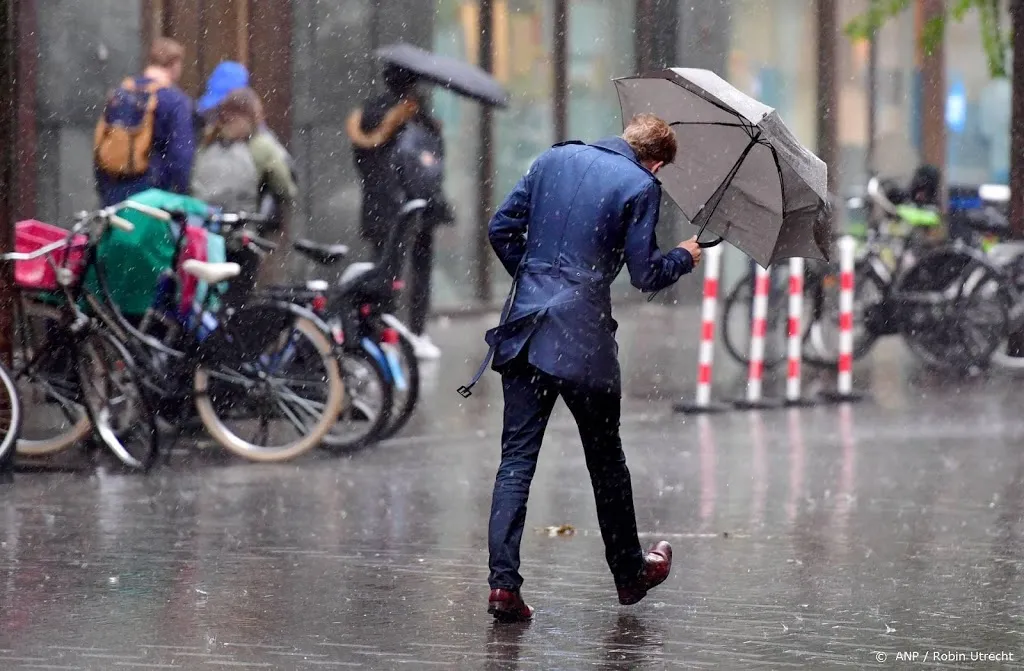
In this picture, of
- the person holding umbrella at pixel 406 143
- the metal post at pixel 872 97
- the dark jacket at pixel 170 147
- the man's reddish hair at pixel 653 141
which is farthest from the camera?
the metal post at pixel 872 97

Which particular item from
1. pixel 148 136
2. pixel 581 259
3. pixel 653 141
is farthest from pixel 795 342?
pixel 581 259

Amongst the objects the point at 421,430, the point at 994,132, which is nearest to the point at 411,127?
the point at 421,430

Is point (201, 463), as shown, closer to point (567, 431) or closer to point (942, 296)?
point (567, 431)

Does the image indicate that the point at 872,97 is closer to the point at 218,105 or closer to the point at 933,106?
the point at 933,106

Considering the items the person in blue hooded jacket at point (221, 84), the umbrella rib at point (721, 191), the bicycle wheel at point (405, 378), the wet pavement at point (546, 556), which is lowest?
the wet pavement at point (546, 556)

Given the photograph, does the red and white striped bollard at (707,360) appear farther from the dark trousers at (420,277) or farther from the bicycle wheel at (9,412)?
the bicycle wheel at (9,412)

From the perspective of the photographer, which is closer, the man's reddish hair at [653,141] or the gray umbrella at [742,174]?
the man's reddish hair at [653,141]

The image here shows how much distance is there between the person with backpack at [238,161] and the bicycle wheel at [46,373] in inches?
77.9

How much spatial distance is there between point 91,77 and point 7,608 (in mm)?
8901

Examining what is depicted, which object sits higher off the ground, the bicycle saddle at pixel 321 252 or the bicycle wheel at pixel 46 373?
the bicycle saddle at pixel 321 252

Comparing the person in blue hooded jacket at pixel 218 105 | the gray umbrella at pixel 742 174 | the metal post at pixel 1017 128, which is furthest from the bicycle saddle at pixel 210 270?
the metal post at pixel 1017 128

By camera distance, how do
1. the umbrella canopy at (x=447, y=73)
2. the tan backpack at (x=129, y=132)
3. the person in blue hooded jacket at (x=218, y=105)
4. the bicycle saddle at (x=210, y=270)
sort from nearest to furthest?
the bicycle saddle at (x=210, y=270)
the tan backpack at (x=129, y=132)
the person in blue hooded jacket at (x=218, y=105)
the umbrella canopy at (x=447, y=73)

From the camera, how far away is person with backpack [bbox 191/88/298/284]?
448 inches

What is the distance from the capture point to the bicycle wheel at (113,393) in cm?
934
